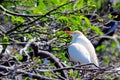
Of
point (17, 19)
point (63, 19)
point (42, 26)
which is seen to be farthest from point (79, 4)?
point (17, 19)

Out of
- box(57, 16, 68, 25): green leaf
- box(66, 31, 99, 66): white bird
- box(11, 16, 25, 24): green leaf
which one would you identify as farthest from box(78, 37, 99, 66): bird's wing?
box(11, 16, 25, 24): green leaf

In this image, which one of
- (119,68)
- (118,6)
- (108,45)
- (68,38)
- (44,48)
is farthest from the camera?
(108,45)

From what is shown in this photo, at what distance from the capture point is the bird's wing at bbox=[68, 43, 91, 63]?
19.0 ft

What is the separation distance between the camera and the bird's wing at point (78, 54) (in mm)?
5789

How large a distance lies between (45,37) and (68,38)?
40 cm

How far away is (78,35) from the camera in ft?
20.3

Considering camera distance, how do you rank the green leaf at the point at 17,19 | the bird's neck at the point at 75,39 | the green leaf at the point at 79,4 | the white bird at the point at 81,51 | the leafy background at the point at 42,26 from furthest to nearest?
the bird's neck at the point at 75,39 < the white bird at the point at 81,51 < the green leaf at the point at 79,4 < the green leaf at the point at 17,19 < the leafy background at the point at 42,26

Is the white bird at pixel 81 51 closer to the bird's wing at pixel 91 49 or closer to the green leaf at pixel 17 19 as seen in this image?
the bird's wing at pixel 91 49

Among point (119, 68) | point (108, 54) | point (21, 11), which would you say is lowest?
point (119, 68)

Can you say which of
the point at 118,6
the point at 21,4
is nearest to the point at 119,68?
the point at 21,4

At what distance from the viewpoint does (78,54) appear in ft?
19.5

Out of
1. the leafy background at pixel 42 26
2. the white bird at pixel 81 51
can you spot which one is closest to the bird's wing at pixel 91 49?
the white bird at pixel 81 51

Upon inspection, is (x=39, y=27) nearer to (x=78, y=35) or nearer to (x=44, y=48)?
(x=44, y=48)

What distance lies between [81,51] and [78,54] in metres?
0.05
